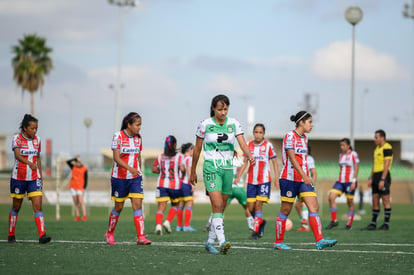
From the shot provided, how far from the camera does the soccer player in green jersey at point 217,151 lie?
1070 cm

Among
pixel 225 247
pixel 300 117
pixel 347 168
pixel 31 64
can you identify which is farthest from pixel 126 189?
pixel 31 64

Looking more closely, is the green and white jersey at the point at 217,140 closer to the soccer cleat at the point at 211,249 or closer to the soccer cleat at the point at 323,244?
Answer: the soccer cleat at the point at 211,249

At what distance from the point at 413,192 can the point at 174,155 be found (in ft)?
137

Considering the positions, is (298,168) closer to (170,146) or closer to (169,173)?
(170,146)

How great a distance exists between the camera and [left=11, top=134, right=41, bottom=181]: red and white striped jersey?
12.6 m

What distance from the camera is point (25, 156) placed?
12672 mm

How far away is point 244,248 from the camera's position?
39.2ft

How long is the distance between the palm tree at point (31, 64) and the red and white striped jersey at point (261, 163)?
48157 mm

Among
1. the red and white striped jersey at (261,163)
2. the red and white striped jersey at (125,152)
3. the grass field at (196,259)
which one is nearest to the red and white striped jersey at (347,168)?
the red and white striped jersey at (261,163)

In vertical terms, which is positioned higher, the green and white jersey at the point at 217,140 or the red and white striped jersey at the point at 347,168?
the green and white jersey at the point at 217,140

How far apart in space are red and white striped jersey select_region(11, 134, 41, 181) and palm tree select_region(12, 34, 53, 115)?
50135 mm

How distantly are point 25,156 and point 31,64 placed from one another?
167 feet

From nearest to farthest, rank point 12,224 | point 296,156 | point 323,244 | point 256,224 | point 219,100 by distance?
1. point 219,100
2. point 323,244
3. point 296,156
4. point 12,224
5. point 256,224

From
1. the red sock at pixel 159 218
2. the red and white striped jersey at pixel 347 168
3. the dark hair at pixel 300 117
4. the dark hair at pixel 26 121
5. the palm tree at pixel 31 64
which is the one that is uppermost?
the palm tree at pixel 31 64
